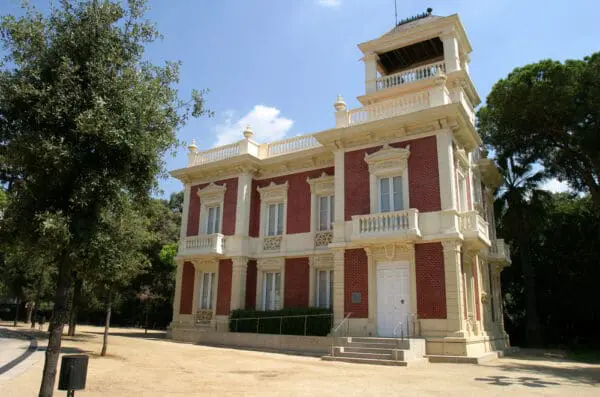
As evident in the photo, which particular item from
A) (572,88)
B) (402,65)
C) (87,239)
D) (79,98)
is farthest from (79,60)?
(572,88)

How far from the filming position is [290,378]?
10305mm

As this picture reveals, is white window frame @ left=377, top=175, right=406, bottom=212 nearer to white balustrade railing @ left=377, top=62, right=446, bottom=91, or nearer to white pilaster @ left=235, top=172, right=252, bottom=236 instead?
white balustrade railing @ left=377, top=62, right=446, bottom=91

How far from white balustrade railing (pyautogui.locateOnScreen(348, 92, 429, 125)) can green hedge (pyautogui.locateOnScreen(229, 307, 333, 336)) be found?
7.88 m

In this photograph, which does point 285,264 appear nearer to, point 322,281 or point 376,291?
point 322,281

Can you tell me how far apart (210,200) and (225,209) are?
3.80 ft

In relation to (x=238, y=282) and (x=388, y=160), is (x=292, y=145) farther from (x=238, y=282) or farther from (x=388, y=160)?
(x=238, y=282)

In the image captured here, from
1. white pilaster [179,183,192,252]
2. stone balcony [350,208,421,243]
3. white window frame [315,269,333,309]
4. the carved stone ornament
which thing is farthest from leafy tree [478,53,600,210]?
white pilaster [179,183,192,252]

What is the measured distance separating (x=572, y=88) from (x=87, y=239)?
70.9 feet

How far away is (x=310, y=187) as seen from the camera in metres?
20.5

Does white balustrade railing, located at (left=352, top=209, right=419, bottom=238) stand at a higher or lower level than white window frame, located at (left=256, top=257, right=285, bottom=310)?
higher

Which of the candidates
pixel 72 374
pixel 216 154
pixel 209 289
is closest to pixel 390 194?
pixel 209 289

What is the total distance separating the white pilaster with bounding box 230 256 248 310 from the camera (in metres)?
20.3

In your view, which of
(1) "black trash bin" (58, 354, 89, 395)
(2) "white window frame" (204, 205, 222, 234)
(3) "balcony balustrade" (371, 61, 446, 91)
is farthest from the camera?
(2) "white window frame" (204, 205, 222, 234)

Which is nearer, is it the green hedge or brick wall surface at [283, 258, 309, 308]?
the green hedge
